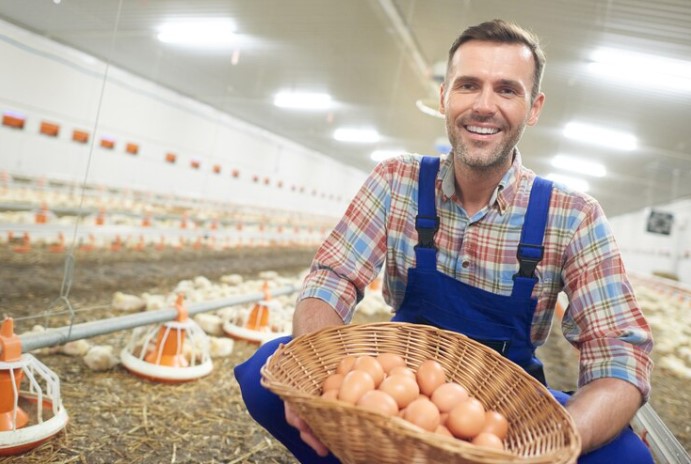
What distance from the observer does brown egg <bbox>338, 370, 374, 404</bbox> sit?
960mm

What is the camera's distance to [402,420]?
0.78 m

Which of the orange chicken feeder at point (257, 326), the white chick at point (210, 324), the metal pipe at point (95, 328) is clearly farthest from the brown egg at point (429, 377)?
the white chick at point (210, 324)

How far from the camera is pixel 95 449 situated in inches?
65.0

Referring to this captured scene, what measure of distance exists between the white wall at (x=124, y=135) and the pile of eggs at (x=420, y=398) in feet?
11.7

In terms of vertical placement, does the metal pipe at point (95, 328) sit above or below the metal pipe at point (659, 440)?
below

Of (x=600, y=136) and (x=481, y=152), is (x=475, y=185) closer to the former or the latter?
(x=481, y=152)

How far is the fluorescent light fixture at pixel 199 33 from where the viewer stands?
639 cm

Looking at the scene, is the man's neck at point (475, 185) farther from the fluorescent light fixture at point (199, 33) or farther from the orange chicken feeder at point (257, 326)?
the fluorescent light fixture at point (199, 33)

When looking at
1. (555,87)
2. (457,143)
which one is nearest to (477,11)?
(555,87)

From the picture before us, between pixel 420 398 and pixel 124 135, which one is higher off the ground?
pixel 124 135

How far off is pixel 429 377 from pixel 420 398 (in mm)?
96

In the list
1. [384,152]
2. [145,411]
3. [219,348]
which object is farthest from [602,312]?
[384,152]

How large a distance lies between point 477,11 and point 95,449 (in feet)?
15.9

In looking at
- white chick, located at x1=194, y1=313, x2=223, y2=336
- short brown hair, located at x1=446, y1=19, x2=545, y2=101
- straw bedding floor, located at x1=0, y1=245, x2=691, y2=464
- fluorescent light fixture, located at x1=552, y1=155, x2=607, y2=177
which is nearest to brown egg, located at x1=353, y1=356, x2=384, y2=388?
straw bedding floor, located at x1=0, y1=245, x2=691, y2=464
